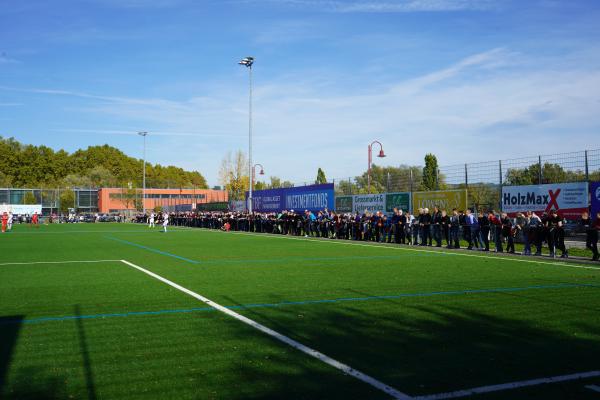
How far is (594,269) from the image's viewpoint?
567 inches

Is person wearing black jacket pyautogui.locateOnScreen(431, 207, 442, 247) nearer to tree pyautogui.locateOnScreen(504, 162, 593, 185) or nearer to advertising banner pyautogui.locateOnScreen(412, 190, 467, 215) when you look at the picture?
advertising banner pyautogui.locateOnScreen(412, 190, 467, 215)

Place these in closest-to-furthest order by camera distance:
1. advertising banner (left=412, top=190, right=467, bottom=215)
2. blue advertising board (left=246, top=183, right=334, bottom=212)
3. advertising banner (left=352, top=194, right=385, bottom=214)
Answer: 1. advertising banner (left=412, top=190, right=467, bottom=215)
2. advertising banner (left=352, top=194, right=385, bottom=214)
3. blue advertising board (left=246, top=183, right=334, bottom=212)

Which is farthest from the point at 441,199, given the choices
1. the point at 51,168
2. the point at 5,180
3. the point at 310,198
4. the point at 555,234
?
the point at 51,168

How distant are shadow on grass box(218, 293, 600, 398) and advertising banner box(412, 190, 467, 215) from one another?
679 inches

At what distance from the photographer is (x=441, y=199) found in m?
27.2

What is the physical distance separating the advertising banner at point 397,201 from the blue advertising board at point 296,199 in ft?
21.8

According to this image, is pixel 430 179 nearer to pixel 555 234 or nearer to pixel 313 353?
pixel 555 234

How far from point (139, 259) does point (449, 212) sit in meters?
15.5

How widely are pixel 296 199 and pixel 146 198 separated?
280 feet

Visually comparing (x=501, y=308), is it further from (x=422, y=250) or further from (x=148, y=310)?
(x=422, y=250)

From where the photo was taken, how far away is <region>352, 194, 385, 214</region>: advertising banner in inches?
1235

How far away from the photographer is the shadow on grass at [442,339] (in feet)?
17.1

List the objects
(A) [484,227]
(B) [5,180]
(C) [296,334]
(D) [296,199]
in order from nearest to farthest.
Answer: (C) [296,334], (A) [484,227], (D) [296,199], (B) [5,180]

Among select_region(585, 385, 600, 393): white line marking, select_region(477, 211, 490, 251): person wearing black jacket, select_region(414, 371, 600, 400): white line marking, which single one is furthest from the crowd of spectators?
select_region(585, 385, 600, 393): white line marking
